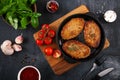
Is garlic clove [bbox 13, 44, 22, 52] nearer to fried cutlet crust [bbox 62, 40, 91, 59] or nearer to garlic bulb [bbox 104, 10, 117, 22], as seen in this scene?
fried cutlet crust [bbox 62, 40, 91, 59]

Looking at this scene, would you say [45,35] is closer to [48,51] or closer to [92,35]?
[48,51]

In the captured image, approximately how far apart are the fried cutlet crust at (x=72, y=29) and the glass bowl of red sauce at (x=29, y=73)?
0.54ft

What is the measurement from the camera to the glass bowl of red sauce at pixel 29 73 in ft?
3.82

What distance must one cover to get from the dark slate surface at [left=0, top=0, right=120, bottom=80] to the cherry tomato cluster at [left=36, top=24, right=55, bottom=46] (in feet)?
0.16

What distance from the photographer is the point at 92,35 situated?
1186 mm

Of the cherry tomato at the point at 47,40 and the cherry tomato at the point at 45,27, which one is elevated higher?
the cherry tomato at the point at 45,27

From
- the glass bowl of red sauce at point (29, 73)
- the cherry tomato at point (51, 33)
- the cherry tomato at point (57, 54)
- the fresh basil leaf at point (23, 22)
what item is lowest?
the glass bowl of red sauce at point (29, 73)

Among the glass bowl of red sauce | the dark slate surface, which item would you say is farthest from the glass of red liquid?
the glass bowl of red sauce

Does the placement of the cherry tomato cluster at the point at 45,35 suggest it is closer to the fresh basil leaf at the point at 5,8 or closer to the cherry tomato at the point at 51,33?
the cherry tomato at the point at 51,33

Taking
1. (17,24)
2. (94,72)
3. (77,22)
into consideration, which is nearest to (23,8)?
(17,24)

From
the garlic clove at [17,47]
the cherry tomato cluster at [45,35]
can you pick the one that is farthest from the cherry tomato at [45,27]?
the garlic clove at [17,47]

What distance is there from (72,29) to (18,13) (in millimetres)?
214

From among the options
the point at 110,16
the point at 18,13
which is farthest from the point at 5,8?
the point at 110,16

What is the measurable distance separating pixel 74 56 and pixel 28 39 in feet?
0.69
